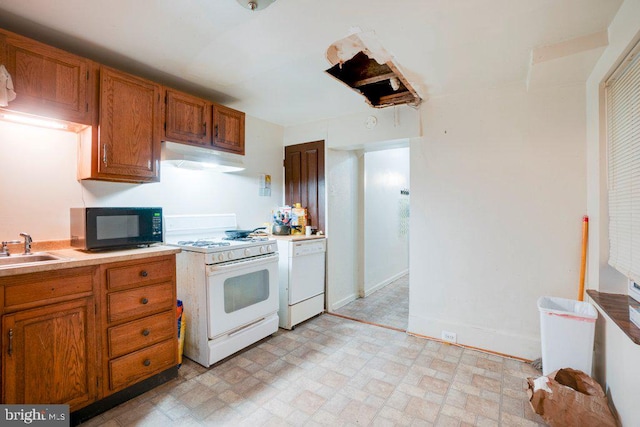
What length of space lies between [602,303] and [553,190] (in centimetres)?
95

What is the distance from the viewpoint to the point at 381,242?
4562 millimetres

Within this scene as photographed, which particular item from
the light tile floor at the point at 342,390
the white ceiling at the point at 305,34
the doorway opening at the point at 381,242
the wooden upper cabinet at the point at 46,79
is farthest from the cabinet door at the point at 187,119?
the doorway opening at the point at 381,242

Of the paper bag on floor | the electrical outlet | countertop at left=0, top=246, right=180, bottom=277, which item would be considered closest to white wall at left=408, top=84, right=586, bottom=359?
the electrical outlet

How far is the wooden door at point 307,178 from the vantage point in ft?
11.6

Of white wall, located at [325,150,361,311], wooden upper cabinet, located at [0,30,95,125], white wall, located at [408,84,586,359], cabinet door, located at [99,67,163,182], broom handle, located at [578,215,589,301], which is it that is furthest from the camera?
white wall, located at [325,150,361,311]

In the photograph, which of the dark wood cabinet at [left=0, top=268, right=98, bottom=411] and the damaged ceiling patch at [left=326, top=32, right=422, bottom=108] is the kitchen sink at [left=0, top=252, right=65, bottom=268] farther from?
the damaged ceiling patch at [left=326, top=32, right=422, bottom=108]

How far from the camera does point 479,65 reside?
2.15 m

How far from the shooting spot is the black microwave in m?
1.85

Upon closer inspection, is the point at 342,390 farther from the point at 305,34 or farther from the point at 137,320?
the point at 305,34

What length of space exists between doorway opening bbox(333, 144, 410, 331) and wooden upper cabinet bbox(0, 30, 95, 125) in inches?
118

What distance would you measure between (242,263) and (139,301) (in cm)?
77

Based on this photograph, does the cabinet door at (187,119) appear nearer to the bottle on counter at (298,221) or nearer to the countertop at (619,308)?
the bottle on counter at (298,221)

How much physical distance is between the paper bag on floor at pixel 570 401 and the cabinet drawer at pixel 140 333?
238 cm

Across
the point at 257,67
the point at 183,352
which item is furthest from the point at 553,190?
the point at 183,352
